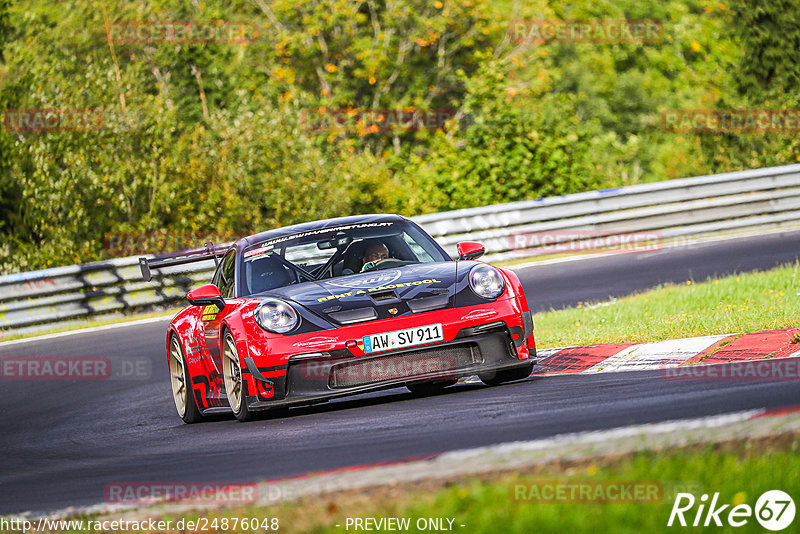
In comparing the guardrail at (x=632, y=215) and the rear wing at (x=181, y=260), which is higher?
the rear wing at (x=181, y=260)

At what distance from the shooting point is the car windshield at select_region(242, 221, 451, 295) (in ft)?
27.1

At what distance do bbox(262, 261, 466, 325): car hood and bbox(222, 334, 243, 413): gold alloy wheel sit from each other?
0.46 meters

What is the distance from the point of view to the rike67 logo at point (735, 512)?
11.1 ft
